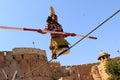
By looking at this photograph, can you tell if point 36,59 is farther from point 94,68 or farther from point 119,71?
point 119,71

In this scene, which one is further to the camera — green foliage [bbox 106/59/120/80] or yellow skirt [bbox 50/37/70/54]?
green foliage [bbox 106/59/120/80]

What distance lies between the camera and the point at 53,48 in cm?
1126

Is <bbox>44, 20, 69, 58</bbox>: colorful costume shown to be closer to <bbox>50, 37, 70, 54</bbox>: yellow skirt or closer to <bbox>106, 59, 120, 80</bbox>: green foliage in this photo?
<bbox>50, 37, 70, 54</bbox>: yellow skirt

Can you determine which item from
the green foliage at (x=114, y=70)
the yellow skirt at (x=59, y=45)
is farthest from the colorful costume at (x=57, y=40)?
the green foliage at (x=114, y=70)

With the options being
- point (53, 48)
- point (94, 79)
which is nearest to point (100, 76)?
point (94, 79)

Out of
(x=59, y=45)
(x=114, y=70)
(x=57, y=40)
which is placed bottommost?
(x=59, y=45)

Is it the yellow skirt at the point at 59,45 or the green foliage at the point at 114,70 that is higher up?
the green foliage at the point at 114,70

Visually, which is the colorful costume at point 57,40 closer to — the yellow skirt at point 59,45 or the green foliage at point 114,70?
the yellow skirt at point 59,45

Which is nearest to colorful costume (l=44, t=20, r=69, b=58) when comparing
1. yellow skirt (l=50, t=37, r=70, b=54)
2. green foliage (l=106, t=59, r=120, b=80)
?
yellow skirt (l=50, t=37, r=70, b=54)

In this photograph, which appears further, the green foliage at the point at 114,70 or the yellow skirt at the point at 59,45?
the green foliage at the point at 114,70

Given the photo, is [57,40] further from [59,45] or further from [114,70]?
[114,70]

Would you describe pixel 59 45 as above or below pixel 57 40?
below

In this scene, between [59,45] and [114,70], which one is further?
[114,70]

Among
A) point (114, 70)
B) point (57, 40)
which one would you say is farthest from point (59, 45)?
point (114, 70)
